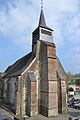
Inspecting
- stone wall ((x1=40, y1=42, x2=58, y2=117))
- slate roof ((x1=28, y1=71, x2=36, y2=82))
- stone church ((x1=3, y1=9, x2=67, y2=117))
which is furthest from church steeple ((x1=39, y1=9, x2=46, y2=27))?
slate roof ((x1=28, y1=71, x2=36, y2=82))

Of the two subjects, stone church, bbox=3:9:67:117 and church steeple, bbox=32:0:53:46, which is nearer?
stone church, bbox=3:9:67:117

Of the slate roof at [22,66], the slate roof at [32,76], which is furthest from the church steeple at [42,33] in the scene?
the slate roof at [32,76]

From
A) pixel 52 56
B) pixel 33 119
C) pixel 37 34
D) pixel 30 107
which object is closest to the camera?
pixel 33 119

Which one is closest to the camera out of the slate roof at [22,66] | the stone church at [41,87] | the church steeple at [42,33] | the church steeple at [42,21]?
the stone church at [41,87]

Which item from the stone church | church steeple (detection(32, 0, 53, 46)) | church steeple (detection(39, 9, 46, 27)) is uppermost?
church steeple (detection(39, 9, 46, 27))

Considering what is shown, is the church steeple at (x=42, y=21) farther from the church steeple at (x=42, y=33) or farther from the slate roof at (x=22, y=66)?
the slate roof at (x=22, y=66)

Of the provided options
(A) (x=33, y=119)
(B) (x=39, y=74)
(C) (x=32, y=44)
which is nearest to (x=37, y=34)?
(C) (x=32, y=44)

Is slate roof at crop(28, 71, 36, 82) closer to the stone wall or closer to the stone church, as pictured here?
the stone church

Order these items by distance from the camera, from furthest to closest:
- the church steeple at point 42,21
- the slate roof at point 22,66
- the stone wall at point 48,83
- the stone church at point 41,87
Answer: the church steeple at point 42,21, the slate roof at point 22,66, the stone church at point 41,87, the stone wall at point 48,83

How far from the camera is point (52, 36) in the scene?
24.7 m

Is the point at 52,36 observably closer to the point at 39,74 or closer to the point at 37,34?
the point at 37,34

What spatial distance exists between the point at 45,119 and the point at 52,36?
12386mm

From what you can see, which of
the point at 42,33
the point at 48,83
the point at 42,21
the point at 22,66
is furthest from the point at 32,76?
the point at 42,21

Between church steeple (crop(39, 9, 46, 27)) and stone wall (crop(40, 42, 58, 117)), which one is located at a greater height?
church steeple (crop(39, 9, 46, 27))
